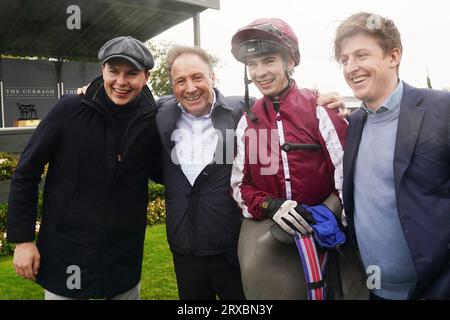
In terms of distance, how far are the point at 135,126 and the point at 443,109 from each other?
1.68 meters

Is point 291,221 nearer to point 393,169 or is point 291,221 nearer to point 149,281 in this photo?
point 393,169

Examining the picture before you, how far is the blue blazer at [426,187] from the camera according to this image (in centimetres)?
161

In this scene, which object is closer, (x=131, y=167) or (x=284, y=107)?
(x=284, y=107)

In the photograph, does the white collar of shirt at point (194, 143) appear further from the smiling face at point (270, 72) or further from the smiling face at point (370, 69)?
the smiling face at point (370, 69)

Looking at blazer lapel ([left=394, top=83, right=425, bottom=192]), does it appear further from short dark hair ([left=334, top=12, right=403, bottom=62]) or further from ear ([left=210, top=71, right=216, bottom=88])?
ear ([left=210, top=71, right=216, bottom=88])

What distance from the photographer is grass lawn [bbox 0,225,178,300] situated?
3.98 meters

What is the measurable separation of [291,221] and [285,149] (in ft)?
1.20

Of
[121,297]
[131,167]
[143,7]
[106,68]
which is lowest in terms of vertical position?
[121,297]

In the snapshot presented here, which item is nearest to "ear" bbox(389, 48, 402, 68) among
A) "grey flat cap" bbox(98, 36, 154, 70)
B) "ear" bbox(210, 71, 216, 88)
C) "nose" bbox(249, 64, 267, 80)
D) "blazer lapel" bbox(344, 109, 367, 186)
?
"blazer lapel" bbox(344, 109, 367, 186)

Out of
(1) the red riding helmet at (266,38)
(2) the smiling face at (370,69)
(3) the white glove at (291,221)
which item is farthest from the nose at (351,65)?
(3) the white glove at (291,221)

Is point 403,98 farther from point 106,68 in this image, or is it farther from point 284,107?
point 106,68

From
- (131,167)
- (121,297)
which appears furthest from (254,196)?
(121,297)

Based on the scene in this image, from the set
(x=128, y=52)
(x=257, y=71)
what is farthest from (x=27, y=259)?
(x=257, y=71)

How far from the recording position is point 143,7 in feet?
33.1
